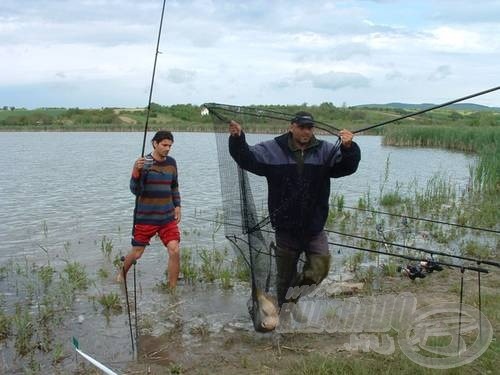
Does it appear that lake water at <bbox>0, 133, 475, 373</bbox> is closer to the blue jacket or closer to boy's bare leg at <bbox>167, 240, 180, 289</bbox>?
boy's bare leg at <bbox>167, 240, 180, 289</bbox>

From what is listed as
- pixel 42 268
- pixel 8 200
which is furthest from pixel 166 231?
pixel 8 200

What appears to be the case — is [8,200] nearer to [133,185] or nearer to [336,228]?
[336,228]

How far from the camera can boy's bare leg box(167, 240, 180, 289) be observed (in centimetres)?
627

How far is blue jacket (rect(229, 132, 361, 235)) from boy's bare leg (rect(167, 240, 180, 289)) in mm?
1720

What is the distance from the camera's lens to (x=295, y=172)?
4.85m

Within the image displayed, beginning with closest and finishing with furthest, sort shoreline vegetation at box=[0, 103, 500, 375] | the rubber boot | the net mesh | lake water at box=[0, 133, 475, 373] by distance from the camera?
shoreline vegetation at box=[0, 103, 500, 375] < the rubber boot < the net mesh < lake water at box=[0, 133, 475, 373]

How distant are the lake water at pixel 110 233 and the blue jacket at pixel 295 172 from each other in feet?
4.52

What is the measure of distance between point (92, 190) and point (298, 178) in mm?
13453

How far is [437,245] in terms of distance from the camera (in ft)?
30.9

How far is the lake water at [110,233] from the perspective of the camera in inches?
217

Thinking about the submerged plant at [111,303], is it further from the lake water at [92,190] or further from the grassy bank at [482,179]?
the grassy bank at [482,179]

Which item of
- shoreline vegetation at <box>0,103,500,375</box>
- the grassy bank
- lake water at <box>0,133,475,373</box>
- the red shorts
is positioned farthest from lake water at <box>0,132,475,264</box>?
the red shorts

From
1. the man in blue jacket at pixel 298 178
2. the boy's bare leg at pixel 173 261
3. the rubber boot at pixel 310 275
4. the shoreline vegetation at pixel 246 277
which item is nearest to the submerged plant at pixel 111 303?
the shoreline vegetation at pixel 246 277

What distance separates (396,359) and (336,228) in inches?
266
